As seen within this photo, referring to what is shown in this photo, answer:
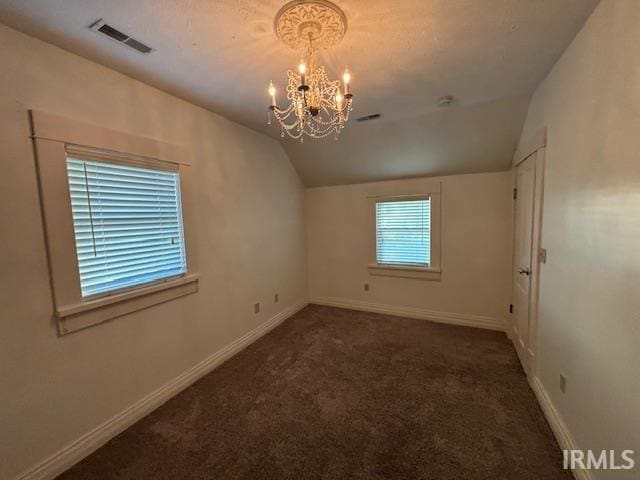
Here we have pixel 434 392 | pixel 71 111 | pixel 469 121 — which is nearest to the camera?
pixel 71 111

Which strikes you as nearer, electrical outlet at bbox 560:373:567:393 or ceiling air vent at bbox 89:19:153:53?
ceiling air vent at bbox 89:19:153:53

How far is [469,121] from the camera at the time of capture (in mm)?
2812

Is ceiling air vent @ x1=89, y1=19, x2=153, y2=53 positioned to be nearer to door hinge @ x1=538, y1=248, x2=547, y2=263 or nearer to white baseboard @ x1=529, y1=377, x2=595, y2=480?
door hinge @ x1=538, y1=248, x2=547, y2=263

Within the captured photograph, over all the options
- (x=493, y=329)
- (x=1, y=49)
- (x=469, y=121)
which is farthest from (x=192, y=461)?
(x=469, y=121)

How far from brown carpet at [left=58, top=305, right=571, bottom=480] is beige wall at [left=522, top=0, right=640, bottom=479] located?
0.42 meters

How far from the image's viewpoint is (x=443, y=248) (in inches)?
145

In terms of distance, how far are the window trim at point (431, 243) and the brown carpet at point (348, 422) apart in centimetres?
108

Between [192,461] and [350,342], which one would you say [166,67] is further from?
[350,342]

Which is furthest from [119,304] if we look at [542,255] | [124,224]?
[542,255]

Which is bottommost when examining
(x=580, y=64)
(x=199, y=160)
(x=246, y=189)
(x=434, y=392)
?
(x=434, y=392)

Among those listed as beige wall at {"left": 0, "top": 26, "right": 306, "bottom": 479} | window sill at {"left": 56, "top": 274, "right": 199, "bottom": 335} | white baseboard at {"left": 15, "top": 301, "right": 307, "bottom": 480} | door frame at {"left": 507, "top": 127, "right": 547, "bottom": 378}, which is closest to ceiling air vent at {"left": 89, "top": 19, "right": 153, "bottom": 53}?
beige wall at {"left": 0, "top": 26, "right": 306, "bottom": 479}

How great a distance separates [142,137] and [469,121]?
3060 mm

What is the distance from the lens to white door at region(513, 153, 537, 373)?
7.76 ft

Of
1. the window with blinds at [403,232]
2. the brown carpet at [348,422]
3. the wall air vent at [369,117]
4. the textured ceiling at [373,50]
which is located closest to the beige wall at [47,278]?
the textured ceiling at [373,50]
